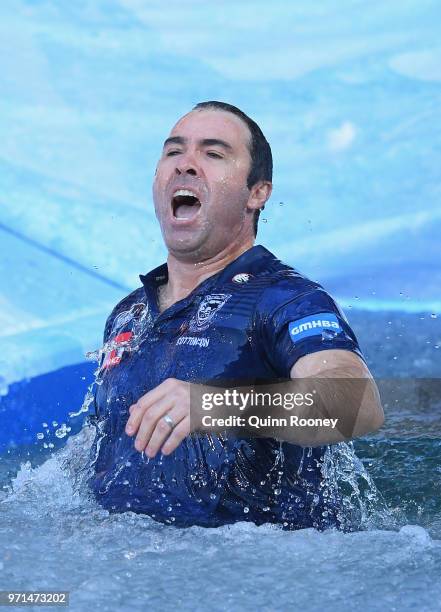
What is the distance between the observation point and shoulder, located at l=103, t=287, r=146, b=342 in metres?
2.24

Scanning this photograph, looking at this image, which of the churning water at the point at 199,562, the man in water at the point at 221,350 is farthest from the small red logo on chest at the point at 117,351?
the churning water at the point at 199,562

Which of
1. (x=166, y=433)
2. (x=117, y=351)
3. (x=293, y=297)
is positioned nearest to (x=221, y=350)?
(x=293, y=297)

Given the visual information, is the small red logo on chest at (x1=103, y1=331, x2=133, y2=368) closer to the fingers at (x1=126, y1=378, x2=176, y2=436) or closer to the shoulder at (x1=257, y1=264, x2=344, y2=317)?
the shoulder at (x1=257, y1=264, x2=344, y2=317)

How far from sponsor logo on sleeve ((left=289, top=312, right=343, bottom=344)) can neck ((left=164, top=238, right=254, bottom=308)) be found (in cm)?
41

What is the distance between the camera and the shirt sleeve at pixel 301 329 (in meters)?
1.73

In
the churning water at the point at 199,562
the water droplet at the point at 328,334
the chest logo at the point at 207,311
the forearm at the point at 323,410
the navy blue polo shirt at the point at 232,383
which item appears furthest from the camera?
the chest logo at the point at 207,311

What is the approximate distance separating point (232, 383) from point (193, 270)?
38 cm

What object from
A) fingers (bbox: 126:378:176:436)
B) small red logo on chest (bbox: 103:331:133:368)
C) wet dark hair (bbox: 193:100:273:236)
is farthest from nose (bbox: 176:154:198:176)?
fingers (bbox: 126:378:176:436)

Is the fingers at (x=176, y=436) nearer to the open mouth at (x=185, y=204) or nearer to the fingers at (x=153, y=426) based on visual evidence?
the fingers at (x=153, y=426)

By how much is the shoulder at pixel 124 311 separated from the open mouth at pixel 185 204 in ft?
0.77

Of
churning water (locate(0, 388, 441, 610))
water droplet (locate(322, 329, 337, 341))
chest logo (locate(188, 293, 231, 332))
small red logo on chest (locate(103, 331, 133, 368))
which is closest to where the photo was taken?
churning water (locate(0, 388, 441, 610))

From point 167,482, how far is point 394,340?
3099 millimetres

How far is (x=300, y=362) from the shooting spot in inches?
68.3

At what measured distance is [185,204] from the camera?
2.16 metres
